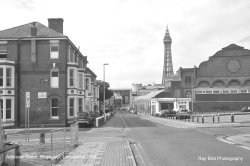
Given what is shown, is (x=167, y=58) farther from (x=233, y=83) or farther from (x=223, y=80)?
(x=233, y=83)

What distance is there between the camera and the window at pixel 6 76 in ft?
130

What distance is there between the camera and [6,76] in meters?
40.0

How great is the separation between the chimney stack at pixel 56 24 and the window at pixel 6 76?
887cm

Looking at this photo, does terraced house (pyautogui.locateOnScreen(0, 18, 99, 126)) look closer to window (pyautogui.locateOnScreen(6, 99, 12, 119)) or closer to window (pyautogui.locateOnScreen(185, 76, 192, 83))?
window (pyautogui.locateOnScreen(6, 99, 12, 119))

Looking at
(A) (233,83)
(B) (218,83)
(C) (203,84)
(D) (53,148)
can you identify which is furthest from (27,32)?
(A) (233,83)

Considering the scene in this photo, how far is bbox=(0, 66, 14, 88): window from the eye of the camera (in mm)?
39500

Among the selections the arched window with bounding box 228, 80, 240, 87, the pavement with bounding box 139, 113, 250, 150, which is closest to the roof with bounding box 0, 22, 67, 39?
the pavement with bounding box 139, 113, 250, 150

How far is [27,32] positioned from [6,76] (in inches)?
227

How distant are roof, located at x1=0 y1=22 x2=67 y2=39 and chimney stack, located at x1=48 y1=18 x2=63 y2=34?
109 inches

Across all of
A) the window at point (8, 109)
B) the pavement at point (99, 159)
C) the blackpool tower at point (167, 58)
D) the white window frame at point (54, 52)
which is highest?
the blackpool tower at point (167, 58)

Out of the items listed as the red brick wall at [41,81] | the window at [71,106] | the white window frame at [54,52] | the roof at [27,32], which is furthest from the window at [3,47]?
the window at [71,106]

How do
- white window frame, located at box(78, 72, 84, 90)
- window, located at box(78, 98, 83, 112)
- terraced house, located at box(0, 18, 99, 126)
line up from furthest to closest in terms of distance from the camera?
white window frame, located at box(78, 72, 84, 90)
window, located at box(78, 98, 83, 112)
terraced house, located at box(0, 18, 99, 126)

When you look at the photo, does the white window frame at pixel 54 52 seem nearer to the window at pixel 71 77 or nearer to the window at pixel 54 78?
the window at pixel 54 78

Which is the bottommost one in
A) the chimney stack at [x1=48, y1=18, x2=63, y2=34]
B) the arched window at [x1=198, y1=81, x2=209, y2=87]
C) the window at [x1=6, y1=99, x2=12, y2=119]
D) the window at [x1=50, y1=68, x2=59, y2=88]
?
the window at [x1=6, y1=99, x2=12, y2=119]
